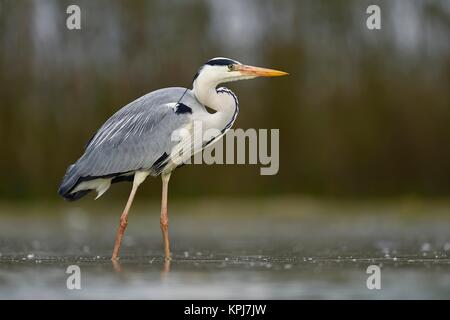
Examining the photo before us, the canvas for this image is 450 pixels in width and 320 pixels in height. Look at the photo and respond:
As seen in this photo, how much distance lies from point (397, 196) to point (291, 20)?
619cm

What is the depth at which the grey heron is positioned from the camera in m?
10.7

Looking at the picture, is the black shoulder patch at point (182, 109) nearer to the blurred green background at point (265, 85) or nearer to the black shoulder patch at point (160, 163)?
the black shoulder patch at point (160, 163)

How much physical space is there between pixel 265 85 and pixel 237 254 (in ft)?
41.3

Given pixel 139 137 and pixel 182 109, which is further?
pixel 139 137

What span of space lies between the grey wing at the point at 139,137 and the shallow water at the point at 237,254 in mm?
925

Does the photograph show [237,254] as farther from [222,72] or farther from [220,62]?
[220,62]

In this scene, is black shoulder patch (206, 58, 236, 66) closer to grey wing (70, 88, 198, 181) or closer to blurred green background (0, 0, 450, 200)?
grey wing (70, 88, 198, 181)

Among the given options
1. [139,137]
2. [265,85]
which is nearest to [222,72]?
[139,137]

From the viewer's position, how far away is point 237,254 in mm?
10805

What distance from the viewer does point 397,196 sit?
21.3 meters

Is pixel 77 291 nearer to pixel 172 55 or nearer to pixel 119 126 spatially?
pixel 119 126

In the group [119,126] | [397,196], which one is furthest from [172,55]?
[119,126]

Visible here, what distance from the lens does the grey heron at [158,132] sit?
1067cm

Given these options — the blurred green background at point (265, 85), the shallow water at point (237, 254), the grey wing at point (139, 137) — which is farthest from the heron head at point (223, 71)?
the blurred green background at point (265, 85)
